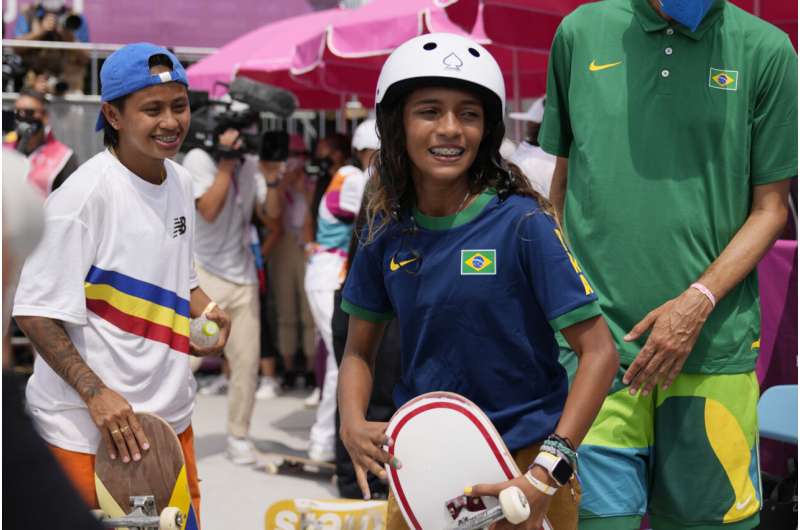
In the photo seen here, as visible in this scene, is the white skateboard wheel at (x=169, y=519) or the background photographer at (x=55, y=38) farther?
the background photographer at (x=55, y=38)

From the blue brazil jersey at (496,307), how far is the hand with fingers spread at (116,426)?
979 millimetres

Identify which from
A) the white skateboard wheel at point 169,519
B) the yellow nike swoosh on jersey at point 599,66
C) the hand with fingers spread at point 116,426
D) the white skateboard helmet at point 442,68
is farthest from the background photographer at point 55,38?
the white skateboard helmet at point 442,68

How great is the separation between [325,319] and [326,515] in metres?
4.35

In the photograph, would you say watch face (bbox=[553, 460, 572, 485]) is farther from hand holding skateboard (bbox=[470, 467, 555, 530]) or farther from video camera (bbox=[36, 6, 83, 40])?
video camera (bbox=[36, 6, 83, 40])

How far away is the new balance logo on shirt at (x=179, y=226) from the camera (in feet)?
12.8

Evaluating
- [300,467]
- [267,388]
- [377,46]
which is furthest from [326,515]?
[267,388]

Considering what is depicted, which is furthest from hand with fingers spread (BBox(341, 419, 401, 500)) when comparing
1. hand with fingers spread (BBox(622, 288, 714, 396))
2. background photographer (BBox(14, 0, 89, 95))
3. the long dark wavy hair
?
background photographer (BBox(14, 0, 89, 95))

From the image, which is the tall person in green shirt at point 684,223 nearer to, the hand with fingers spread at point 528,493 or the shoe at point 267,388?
the hand with fingers spread at point 528,493

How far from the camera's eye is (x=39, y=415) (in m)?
3.65

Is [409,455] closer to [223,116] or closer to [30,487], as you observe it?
[30,487]

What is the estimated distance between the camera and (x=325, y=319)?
800cm

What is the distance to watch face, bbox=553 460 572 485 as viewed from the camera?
8.70 ft

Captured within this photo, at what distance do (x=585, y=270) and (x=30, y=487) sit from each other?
2.19 metres

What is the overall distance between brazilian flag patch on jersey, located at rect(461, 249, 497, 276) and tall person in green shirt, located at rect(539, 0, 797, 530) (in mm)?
534
